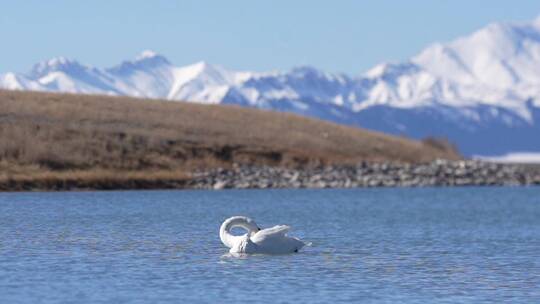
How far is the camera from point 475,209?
61.8m

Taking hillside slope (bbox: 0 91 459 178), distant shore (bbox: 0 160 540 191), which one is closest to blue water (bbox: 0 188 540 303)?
distant shore (bbox: 0 160 540 191)

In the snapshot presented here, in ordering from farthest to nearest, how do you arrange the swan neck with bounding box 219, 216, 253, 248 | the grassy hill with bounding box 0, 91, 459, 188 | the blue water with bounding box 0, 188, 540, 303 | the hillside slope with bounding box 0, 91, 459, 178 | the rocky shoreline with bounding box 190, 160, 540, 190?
the rocky shoreline with bounding box 190, 160, 540, 190 < the hillside slope with bounding box 0, 91, 459, 178 < the grassy hill with bounding box 0, 91, 459, 188 < the swan neck with bounding box 219, 216, 253, 248 < the blue water with bounding box 0, 188, 540, 303

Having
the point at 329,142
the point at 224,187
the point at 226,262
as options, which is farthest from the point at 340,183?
the point at 226,262

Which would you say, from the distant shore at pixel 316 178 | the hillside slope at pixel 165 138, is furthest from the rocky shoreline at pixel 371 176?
the hillside slope at pixel 165 138

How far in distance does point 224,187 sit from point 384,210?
23.2 metres

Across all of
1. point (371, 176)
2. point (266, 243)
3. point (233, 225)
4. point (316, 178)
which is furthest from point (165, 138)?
point (266, 243)

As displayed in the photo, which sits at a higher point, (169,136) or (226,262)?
(169,136)

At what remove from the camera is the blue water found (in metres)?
27.0

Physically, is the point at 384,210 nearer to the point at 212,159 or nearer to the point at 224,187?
the point at 224,187

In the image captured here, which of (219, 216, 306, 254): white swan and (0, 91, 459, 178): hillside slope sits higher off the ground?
(0, 91, 459, 178): hillside slope

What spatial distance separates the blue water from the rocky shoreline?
2109cm

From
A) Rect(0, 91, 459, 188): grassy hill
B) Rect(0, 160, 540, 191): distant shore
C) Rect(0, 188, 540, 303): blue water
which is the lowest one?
Rect(0, 188, 540, 303): blue water

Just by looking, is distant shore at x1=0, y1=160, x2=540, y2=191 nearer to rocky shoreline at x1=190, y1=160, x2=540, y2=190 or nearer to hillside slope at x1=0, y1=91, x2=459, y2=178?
rocky shoreline at x1=190, y1=160, x2=540, y2=190

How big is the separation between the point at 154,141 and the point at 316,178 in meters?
10.4
